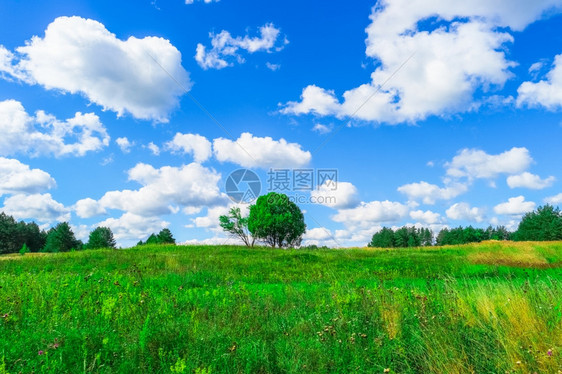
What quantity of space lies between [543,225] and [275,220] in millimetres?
79154

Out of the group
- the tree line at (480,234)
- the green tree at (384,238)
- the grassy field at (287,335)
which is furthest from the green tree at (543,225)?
the grassy field at (287,335)

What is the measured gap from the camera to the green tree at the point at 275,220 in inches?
2160

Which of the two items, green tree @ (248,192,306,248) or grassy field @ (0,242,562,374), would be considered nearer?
grassy field @ (0,242,562,374)

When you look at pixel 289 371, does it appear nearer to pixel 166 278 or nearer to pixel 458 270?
pixel 166 278

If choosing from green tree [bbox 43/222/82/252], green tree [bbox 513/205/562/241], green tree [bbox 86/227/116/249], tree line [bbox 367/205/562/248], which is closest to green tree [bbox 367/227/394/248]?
tree line [bbox 367/205/562/248]

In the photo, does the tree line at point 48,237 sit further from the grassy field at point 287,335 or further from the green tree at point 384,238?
the green tree at point 384,238

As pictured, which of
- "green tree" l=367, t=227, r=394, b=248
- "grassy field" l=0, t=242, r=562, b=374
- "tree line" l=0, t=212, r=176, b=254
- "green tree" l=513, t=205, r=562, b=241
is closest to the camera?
"grassy field" l=0, t=242, r=562, b=374

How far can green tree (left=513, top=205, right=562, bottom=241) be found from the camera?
85.1 metres

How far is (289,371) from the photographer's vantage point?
4.25 meters

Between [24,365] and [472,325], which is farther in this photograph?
[472,325]

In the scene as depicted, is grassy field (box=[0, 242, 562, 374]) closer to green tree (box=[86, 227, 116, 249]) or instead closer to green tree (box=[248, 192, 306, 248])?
green tree (box=[248, 192, 306, 248])

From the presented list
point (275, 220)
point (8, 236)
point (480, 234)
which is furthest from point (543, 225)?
point (8, 236)

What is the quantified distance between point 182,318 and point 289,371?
9.06 feet

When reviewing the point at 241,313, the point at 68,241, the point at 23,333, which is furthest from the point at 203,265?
the point at 68,241
